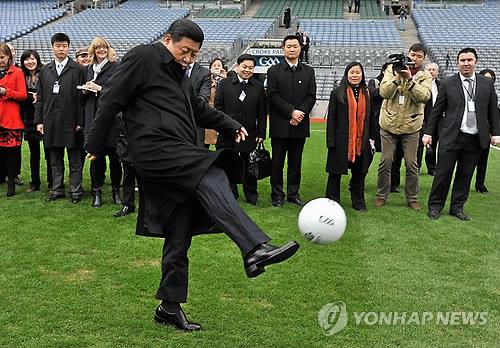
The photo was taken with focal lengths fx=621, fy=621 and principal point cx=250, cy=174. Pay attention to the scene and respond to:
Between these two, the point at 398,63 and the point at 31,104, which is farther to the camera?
the point at 31,104

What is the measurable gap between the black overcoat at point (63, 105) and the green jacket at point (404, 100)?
13.0 feet

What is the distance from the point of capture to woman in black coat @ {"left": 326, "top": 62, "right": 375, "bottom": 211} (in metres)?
8.04

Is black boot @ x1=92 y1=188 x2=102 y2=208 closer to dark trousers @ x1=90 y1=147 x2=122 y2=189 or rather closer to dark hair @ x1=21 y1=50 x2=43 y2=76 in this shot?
dark trousers @ x1=90 y1=147 x2=122 y2=189

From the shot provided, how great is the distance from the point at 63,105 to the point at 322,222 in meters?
4.90

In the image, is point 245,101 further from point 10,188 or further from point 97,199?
point 10,188

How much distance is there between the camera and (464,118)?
7766 mm

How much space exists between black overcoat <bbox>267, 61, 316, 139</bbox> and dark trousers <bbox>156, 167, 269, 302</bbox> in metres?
4.12

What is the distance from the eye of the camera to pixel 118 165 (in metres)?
8.23

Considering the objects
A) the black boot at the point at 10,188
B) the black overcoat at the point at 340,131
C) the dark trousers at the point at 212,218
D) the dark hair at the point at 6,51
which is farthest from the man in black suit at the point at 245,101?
the dark trousers at the point at 212,218

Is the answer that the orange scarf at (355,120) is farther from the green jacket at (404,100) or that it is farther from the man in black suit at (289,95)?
the man in black suit at (289,95)

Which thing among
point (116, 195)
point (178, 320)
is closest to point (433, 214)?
point (116, 195)

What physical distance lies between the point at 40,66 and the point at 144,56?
5419 mm

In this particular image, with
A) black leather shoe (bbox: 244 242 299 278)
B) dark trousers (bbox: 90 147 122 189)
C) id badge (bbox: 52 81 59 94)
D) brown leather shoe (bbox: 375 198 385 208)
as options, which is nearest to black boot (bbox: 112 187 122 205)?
dark trousers (bbox: 90 147 122 189)

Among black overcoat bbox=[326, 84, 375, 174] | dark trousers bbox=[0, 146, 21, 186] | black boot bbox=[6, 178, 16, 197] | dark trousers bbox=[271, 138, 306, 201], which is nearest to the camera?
black overcoat bbox=[326, 84, 375, 174]
